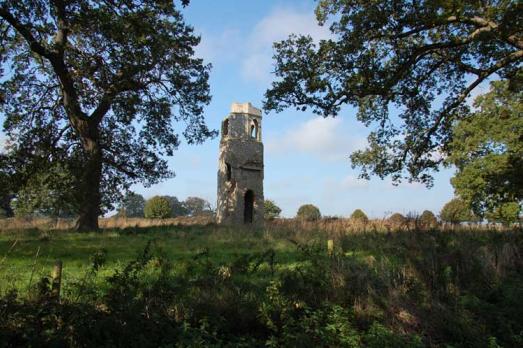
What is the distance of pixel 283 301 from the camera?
23.1 ft

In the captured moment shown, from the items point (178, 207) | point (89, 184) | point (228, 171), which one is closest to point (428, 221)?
point (89, 184)

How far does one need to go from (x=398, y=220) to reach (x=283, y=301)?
9.79 m

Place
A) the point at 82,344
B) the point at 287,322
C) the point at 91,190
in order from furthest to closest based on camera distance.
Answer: the point at 91,190 → the point at 287,322 → the point at 82,344

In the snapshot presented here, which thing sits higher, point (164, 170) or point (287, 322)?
point (164, 170)

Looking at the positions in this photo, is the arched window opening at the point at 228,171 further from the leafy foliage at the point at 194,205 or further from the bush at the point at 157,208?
the leafy foliage at the point at 194,205

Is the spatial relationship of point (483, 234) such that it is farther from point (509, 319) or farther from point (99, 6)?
point (99, 6)

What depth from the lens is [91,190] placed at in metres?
17.5

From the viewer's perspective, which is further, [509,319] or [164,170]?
[164,170]

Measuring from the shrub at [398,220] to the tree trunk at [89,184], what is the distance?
11240 mm

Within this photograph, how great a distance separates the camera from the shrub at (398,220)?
13.9 meters

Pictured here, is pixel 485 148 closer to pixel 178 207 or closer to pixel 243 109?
pixel 243 109

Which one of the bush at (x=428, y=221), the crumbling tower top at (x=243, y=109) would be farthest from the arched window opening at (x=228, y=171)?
the bush at (x=428, y=221)

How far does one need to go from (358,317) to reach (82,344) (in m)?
4.17

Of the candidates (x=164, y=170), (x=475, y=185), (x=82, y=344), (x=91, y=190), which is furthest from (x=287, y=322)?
(x=475, y=185)
